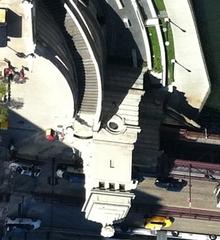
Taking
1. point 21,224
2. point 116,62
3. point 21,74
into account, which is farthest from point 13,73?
point 21,224

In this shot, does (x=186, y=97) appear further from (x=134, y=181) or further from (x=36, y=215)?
(x=36, y=215)

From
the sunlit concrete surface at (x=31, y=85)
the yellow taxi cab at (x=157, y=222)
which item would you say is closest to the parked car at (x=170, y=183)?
the yellow taxi cab at (x=157, y=222)

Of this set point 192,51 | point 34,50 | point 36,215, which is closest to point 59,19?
point 34,50

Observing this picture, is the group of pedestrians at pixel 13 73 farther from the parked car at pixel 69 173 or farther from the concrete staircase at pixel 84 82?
the parked car at pixel 69 173

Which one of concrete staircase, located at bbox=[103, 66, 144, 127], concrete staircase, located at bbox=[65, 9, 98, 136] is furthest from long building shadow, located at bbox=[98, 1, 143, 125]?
concrete staircase, located at bbox=[65, 9, 98, 136]

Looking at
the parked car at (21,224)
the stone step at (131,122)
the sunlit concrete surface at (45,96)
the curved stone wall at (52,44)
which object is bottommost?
the parked car at (21,224)

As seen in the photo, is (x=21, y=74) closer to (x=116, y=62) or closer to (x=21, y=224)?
(x=116, y=62)

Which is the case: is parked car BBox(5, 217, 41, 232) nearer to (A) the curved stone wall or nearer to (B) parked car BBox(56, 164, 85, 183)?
(B) parked car BBox(56, 164, 85, 183)
